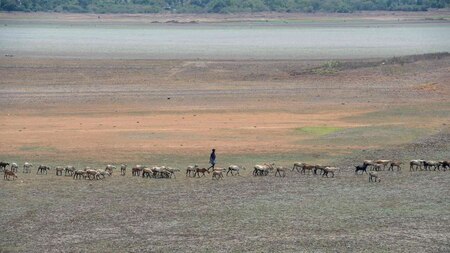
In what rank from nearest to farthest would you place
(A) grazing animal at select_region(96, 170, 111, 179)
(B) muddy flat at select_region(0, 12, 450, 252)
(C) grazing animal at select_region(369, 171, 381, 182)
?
(B) muddy flat at select_region(0, 12, 450, 252)
(C) grazing animal at select_region(369, 171, 381, 182)
(A) grazing animal at select_region(96, 170, 111, 179)

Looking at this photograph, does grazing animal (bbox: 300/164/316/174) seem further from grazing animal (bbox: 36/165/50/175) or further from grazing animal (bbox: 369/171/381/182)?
grazing animal (bbox: 36/165/50/175)

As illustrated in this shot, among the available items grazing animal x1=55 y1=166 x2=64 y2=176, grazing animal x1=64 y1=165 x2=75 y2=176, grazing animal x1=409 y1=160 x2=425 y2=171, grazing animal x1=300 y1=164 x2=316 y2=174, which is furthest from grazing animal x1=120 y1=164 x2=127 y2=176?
grazing animal x1=409 y1=160 x2=425 y2=171

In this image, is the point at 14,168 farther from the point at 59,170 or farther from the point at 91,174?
the point at 91,174

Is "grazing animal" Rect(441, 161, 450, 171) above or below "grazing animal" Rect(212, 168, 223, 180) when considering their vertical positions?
above

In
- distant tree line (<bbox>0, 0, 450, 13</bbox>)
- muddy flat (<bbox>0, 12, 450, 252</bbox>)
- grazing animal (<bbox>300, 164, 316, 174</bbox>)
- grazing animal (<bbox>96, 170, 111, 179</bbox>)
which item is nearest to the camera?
muddy flat (<bbox>0, 12, 450, 252</bbox>)

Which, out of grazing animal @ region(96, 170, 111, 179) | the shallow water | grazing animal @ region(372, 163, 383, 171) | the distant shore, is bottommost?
grazing animal @ region(96, 170, 111, 179)

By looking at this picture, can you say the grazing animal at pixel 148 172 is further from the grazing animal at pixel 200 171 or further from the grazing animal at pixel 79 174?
the grazing animal at pixel 79 174

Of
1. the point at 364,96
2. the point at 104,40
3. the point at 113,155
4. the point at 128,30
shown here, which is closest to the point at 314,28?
the point at 128,30

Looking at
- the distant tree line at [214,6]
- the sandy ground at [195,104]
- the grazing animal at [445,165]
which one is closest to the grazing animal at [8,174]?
the sandy ground at [195,104]

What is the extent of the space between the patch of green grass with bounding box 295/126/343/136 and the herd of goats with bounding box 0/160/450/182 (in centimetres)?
871

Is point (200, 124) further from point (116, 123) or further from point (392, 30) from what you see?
point (392, 30)

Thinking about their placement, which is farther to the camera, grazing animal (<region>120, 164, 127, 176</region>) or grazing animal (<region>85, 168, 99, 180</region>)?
grazing animal (<region>120, 164, 127, 176</region>)

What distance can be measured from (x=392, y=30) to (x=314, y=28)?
12595 mm

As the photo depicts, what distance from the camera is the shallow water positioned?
98.0m
